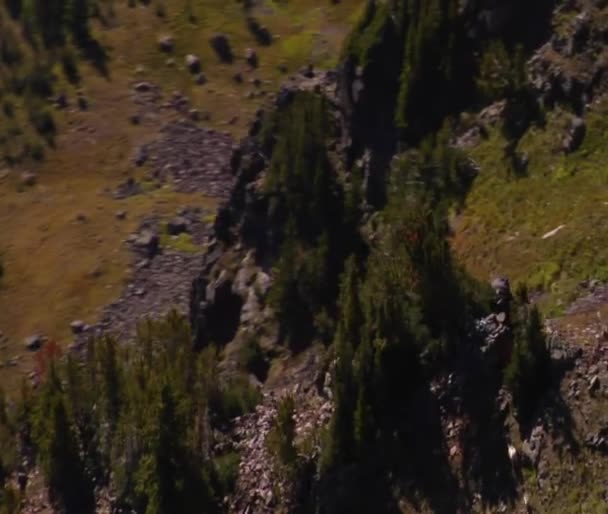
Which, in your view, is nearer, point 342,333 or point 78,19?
point 342,333

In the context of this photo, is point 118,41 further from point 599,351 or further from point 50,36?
point 599,351

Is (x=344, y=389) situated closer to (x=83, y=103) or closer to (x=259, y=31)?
(x=83, y=103)

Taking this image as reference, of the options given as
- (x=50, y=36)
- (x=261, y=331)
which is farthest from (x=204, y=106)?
(x=261, y=331)

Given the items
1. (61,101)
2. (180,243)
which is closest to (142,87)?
(61,101)

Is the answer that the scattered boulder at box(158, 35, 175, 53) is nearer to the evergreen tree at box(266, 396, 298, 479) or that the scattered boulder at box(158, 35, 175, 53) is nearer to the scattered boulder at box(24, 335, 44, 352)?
the scattered boulder at box(24, 335, 44, 352)

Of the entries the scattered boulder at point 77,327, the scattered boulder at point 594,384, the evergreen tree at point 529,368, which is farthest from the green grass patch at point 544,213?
the scattered boulder at point 77,327

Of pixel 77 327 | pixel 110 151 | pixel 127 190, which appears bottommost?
pixel 77 327
